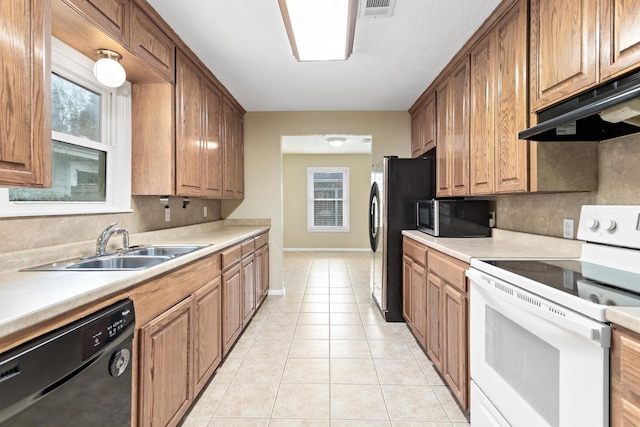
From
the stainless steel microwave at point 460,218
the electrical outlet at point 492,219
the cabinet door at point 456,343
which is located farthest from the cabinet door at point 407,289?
the cabinet door at point 456,343

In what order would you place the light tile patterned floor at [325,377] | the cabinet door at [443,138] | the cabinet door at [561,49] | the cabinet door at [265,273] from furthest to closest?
the cabinet door at [265,273], the cabinet door at [443,138], the light tile patterned floor at [325,377], the cabinet door at [561,49]

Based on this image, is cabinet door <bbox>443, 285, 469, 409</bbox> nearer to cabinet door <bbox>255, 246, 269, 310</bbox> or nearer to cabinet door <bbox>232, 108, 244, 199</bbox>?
cabinet door <bbox>255, 246, 269, 310</bbox>

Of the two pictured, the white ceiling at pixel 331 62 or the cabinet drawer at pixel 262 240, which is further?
the cabinet drawer at pixel 262 240

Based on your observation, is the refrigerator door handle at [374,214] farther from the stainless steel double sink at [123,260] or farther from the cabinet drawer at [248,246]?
the stainless steel double sink at [123,260]

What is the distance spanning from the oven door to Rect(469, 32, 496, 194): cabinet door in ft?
3.03

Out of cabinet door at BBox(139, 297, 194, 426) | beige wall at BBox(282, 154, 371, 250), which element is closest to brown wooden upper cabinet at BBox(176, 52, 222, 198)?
cabinet door at BBox(139, 297, 194, 426)

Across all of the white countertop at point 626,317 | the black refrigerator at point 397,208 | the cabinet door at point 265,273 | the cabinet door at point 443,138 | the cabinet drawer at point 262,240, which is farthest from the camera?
the cabinet door at point 265,273

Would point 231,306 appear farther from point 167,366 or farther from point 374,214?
point 374,214

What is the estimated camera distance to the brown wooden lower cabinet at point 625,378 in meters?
0.76

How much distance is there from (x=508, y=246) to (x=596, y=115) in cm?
100

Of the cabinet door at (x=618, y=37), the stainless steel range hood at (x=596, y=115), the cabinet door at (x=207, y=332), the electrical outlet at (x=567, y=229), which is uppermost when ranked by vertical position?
the cabinet door at (x=618, y=37)

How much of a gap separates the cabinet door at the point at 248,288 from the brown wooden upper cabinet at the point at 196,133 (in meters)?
0.75

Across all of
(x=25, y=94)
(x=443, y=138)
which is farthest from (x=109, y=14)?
(x=443, y=138)

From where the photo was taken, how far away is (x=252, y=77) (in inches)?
118
